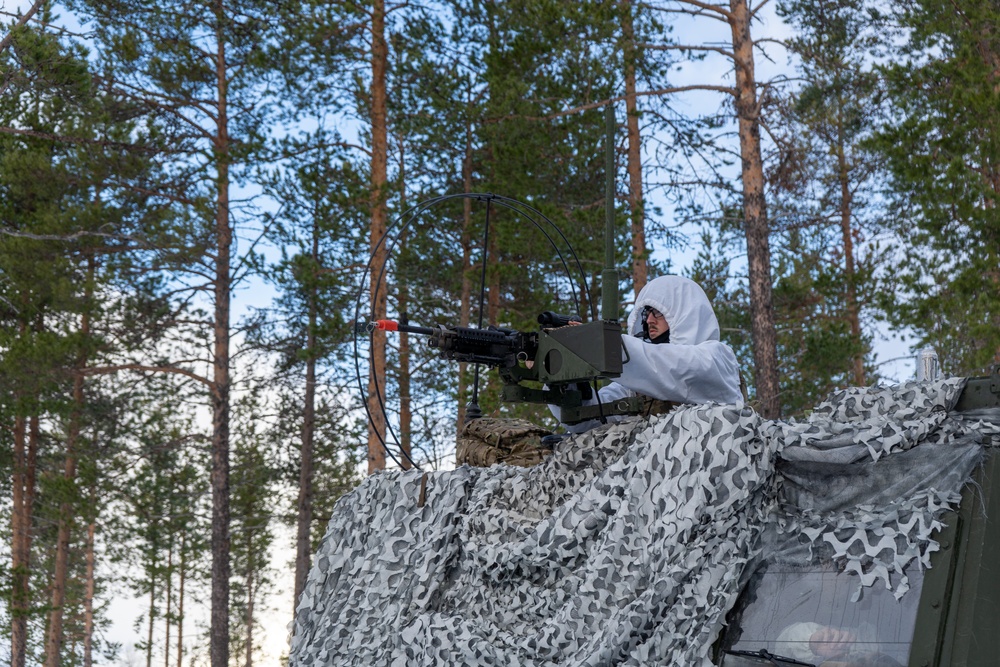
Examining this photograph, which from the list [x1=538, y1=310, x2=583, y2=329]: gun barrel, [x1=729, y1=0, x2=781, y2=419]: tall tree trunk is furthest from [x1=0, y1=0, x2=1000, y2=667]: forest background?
[x1=538, y1=310, x2=583, y2=329]: gun barrel

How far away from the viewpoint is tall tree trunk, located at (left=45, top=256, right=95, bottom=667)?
20062 millimetres

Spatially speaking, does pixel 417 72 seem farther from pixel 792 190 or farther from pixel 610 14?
pixel 792 190

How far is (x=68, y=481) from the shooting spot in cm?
2011

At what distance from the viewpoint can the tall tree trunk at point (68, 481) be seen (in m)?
20.1

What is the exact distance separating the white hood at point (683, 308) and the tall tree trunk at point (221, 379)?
14122mm

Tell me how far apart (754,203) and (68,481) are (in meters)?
13.2

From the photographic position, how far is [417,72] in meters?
17.5

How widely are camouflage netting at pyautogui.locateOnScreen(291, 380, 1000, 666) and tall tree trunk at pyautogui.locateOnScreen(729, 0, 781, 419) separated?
986 cm

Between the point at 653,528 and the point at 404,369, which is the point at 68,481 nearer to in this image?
the point at 404,369

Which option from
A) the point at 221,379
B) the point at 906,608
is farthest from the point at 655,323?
the point at 221,379

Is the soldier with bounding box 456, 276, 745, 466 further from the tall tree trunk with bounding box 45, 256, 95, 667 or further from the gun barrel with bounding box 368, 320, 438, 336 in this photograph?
the tall tree trunk with bounding box 45, 256, 95, 667

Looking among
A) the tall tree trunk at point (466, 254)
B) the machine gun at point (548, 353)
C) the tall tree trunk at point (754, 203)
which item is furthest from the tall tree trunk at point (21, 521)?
the machine gun at point (548, 353)

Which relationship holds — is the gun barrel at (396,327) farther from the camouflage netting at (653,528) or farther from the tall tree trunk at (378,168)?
the tall tree trunk at (378,168)

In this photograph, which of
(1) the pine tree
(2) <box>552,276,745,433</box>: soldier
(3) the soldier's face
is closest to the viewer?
(2) <box>552,276,745,433</box>: soldier
